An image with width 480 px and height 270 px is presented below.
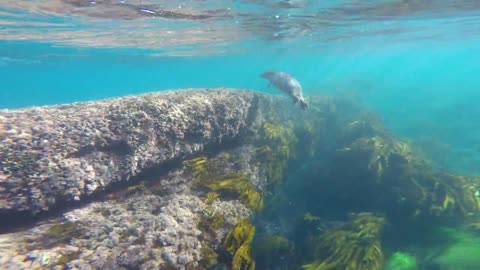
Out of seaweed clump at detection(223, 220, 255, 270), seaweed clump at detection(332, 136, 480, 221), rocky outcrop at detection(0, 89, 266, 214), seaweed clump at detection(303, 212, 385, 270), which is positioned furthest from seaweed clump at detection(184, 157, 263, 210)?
seaweed clump at detection(332, 136, 480, 221)

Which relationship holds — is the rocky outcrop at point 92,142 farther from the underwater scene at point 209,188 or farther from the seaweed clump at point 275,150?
the seaweed clump at point 275,150

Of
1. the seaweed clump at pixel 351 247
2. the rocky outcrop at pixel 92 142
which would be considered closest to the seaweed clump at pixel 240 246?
the seaweed clump at pixel 351 247

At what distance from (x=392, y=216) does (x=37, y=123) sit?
28.3ft

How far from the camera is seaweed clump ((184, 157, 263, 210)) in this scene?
592 cm

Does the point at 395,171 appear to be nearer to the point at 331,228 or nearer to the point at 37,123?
the point at 331,228

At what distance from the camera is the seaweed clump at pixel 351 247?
5.79 m

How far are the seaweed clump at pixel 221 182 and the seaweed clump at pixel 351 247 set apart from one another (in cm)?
165

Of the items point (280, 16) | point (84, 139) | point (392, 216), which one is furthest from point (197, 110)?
point (280, 16)

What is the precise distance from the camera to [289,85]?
35.9 ft

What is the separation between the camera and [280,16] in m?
17.3

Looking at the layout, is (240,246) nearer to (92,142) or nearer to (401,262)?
(92,142)

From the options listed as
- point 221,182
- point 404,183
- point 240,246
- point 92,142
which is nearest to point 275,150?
point 221,182

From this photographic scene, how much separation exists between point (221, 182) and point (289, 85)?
19.9 feet

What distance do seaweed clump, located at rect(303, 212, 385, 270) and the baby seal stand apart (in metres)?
4.53
